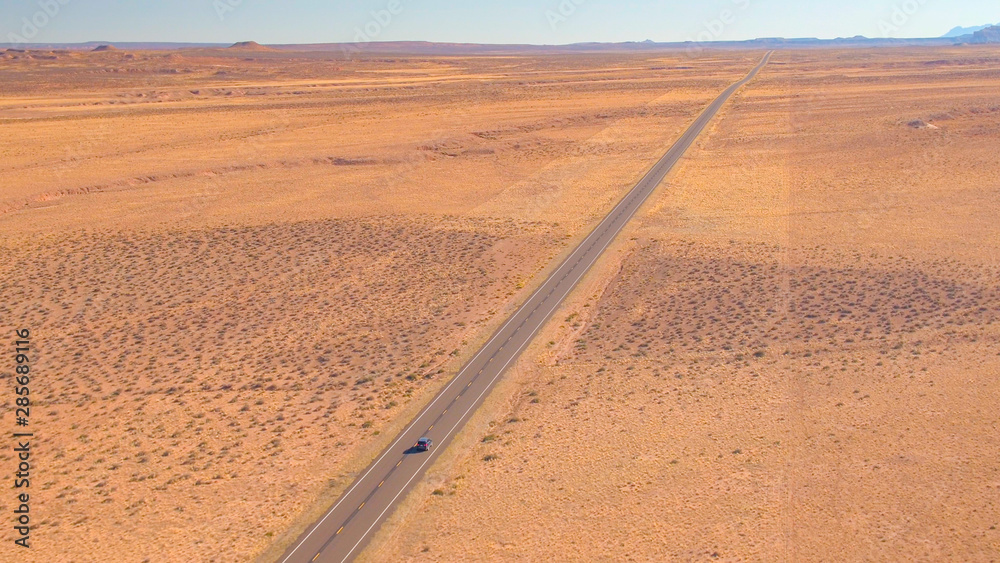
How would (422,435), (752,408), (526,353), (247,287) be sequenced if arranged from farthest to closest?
(247,287), (526,353), (752,408), (422,435)

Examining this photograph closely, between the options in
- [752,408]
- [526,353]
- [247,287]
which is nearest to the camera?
[752,408]

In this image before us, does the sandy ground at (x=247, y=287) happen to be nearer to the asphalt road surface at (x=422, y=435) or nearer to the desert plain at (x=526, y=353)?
the desert plain at (x=526, y=353)

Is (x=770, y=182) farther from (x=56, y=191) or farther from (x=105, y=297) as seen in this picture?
(x=56, y=191)

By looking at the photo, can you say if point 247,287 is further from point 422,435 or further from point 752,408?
point 752,408

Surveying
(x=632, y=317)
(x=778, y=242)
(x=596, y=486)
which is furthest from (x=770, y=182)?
(x=596, y=486)

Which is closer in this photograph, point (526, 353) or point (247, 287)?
point (526, 353)

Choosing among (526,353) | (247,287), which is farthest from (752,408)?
(247,287)

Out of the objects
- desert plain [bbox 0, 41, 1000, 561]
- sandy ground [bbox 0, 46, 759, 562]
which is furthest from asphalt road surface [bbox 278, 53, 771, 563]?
sandy ground [bbox 0, 46, 759, 562]
